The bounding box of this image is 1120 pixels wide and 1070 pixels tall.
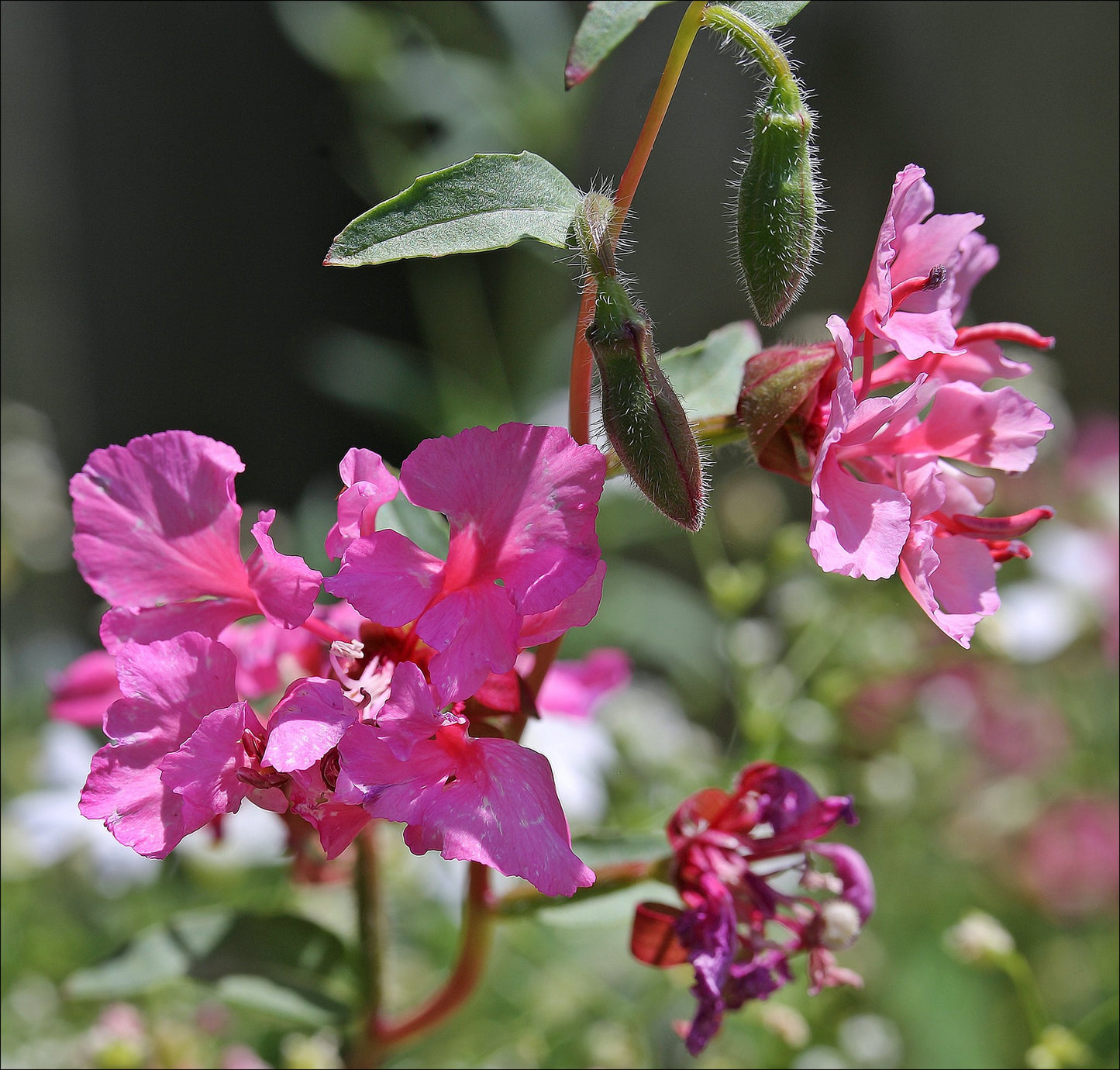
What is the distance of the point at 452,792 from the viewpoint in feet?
1.09

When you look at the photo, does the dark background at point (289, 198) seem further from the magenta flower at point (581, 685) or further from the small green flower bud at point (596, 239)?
the small green flower bud at point (596, 239)

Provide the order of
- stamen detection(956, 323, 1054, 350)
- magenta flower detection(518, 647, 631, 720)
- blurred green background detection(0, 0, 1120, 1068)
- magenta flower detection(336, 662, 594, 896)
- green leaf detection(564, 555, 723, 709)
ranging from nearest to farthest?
magenta flower detection(336, 662, 594, 896) → stamen detection(956, 323, 1054, 350) → magenta flower detection(518, 647, 631, 720) → blurred green background detection(0, 0, 1120, 1068) → green leaf detection(564, 555, 723, 709)

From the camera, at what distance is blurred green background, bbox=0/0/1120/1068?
2.42 feet

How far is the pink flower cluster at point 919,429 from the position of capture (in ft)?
1.16

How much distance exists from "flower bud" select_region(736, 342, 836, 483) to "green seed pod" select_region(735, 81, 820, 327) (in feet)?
0.13

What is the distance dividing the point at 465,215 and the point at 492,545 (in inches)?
4.4

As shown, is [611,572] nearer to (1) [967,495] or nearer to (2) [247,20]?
(1) [967,495]

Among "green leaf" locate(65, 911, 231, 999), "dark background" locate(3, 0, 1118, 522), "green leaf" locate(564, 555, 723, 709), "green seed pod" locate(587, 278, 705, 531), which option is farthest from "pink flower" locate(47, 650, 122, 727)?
"dark background" locate(3, 0, 1118, 522)

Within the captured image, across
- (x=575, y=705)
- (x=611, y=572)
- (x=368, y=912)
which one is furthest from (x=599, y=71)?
(x=368, y=912)

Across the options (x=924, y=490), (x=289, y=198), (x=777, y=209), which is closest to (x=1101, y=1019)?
(x=924, y=490)

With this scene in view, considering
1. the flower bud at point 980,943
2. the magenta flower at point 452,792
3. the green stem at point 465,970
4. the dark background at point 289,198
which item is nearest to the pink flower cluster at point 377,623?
the magenta flower at point 452,792

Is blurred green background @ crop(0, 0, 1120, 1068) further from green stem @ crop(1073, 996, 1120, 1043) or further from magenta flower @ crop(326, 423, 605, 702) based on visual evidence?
magenta flower @ crop(326, 423, 605, 702)

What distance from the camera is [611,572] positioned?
115 cm

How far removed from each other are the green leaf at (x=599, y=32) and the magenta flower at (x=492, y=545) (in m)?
0.12
